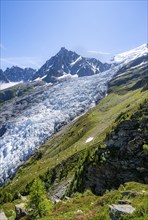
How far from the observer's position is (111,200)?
29547mm

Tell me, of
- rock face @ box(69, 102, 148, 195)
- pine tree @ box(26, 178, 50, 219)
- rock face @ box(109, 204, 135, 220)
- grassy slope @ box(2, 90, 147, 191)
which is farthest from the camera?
grassy slope @ box(2, 90, 147, 191)

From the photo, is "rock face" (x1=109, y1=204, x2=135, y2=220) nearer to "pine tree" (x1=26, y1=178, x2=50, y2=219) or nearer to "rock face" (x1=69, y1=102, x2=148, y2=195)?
"pine tree" (x1=26, y1=178, x2=50, y2=219)

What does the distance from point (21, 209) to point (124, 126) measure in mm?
23990

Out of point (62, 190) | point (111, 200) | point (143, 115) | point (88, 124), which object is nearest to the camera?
point (111, 200)

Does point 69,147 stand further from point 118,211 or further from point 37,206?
point 118,211

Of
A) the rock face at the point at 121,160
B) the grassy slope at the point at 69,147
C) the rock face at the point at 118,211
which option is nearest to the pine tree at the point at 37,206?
the rock face at the point at 121,160

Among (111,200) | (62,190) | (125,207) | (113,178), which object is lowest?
(62,190)

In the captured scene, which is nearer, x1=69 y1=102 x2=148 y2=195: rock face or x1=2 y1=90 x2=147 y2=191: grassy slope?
x1=69 y1=102 x2=148 y2=195: rock face

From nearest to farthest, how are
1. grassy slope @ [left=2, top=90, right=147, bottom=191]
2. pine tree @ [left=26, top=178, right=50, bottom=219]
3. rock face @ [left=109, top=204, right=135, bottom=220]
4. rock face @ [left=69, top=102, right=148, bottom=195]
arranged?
1. rock face @ [left=109, top=204, right=135, bottom=220]
2. pine tree @ [left=26, top=178, right=50, bottom=219]
3. rock face @ [left=69, top=102, right=148, bottom=195]
4. grassy slope @ [left=2, top=90, right=147, bottom=191]

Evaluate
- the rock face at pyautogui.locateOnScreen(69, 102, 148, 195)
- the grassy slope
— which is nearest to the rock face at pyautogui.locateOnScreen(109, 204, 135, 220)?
the rock face at pyautogui.locateOnScreen(69, 102, 148, 195)

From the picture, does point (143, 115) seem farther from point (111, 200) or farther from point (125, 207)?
point (125, 207)

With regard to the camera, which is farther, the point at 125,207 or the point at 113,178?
the point at 113,178

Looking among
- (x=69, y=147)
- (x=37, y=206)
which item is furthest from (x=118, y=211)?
(x=69, y=147)

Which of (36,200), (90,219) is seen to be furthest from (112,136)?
(90,219)
